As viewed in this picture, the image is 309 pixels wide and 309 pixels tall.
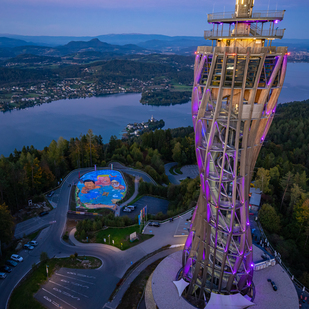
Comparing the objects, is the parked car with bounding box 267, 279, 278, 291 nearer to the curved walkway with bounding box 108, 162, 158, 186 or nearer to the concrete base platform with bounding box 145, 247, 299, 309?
the concrete base platform with bounding box 145, 247, 299, 309

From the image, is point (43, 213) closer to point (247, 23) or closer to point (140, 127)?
point (247, 23)

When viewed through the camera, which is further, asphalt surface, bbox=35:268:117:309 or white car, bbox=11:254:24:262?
white car, bbox=11:254:24:262

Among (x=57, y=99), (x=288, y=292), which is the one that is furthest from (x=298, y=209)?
(x=57, y=99)

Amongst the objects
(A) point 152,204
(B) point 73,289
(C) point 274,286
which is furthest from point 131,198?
(C) point 274,286

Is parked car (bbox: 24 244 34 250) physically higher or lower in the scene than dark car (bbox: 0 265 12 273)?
lower

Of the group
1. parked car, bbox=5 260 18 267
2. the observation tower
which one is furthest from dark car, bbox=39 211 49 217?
the observation tower

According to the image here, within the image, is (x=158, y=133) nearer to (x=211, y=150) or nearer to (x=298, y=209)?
(x=298, y=209)
